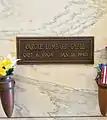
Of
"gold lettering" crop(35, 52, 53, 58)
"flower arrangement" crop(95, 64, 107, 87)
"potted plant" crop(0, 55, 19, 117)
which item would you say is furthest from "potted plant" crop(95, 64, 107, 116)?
"potted plant" crop(0, 55, 19, 117)

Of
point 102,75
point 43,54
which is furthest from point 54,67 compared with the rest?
point 102,75

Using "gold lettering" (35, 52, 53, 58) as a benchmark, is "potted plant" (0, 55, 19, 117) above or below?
below

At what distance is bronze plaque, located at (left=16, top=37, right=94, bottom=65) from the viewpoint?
1722 mm

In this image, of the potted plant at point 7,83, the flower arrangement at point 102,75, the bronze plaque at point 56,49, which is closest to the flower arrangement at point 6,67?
the potted plant at point 7,83

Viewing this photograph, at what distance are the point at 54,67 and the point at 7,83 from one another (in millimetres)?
324

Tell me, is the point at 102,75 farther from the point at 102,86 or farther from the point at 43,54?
the point at 43,54

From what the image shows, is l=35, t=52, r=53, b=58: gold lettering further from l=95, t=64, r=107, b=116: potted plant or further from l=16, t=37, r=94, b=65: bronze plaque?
l=95, t=64, r=107, b=116: potted plant

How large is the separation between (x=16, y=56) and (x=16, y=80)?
0.15m

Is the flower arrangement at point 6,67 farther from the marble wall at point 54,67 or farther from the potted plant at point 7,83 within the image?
the marble wall at point 54,67

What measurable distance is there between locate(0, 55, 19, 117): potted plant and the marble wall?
151mm

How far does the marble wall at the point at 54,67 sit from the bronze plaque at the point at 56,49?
0.10 feet

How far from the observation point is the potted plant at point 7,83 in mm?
1560

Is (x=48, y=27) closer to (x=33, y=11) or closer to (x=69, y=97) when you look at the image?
(x=33, y=11)

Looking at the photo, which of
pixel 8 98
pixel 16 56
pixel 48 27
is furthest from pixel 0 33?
pixel 8 98
